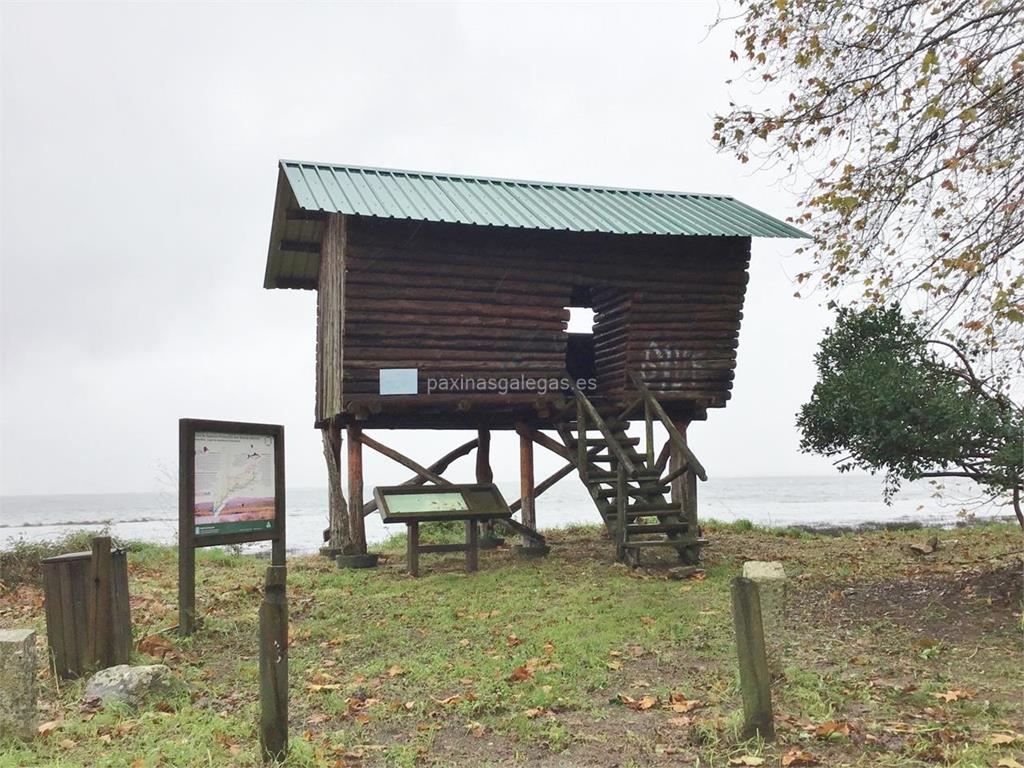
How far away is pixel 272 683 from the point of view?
503 cm

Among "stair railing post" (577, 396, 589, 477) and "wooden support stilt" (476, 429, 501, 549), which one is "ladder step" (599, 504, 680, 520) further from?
"wooden support stilt" (476, 429, 501, 549)

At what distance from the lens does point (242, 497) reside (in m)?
9.38

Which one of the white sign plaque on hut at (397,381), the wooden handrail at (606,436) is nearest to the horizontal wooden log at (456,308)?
the white sign plaque on hut at (397,381)

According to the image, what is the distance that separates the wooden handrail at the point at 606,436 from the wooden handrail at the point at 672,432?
0.78m

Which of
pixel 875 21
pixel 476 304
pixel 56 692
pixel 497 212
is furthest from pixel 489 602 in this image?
pixel 875 21

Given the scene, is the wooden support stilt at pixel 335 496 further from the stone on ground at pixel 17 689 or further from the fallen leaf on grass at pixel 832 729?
the fallen leaf on grass at pixel 832 729

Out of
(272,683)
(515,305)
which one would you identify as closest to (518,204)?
(515,305)

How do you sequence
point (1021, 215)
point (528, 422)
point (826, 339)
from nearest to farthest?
1. point (1021, 215)
2. point (826, 339)
3. point (528, 422)

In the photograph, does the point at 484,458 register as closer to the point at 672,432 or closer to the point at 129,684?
the point at 672,432

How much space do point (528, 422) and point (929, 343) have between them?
757cm

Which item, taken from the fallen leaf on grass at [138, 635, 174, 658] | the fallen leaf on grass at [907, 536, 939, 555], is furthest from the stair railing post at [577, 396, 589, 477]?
the fallen leaf on grass at [138, 635, 174, 658]

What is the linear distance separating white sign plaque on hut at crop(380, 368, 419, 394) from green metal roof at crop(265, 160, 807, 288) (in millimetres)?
2407

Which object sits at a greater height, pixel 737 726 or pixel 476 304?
pixel 476 304

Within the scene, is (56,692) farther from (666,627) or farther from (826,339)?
(826,339)
